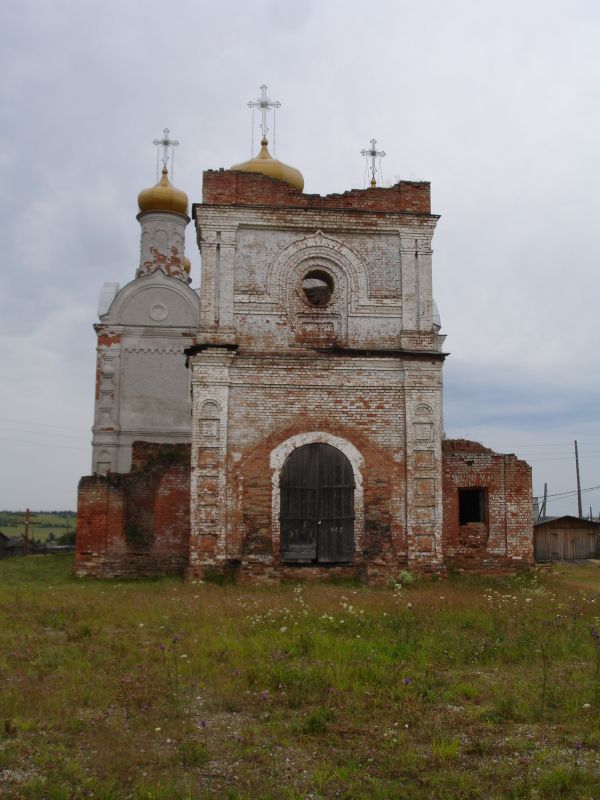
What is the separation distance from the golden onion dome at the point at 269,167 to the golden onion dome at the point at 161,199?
8224 mm

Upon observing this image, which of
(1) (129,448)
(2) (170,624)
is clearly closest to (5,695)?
(2) (170,624)

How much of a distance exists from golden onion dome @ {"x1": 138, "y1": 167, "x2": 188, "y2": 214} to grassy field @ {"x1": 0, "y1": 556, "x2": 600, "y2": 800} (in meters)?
17.5

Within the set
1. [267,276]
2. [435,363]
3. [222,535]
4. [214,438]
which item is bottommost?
[222,535]

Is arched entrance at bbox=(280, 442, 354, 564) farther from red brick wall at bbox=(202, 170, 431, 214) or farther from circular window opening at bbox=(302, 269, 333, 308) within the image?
red brick wall at bbox=(202, 170, 431, 214)

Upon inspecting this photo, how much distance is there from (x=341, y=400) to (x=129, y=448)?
11344mm

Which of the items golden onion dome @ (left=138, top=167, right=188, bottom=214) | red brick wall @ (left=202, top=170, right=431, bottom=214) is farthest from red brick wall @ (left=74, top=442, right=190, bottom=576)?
golden onion dome @ (left=138, top=167, right=188, bottom=214)

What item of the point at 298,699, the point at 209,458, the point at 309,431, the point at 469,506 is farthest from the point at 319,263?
the point at 298,699

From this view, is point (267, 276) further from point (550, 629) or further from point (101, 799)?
point (101, 799)

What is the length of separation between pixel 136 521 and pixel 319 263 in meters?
5.70

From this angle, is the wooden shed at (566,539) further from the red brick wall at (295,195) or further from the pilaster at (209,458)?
the pilaster at (209,458)

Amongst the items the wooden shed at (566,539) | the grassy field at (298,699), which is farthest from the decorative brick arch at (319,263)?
the wooden shed at (566,539)

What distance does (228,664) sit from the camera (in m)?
7.10

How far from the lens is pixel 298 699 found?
240 inches

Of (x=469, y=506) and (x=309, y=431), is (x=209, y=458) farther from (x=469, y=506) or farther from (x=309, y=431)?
(x=469, y=506)
